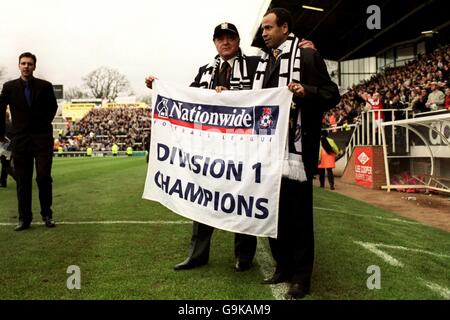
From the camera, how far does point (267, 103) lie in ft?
11.9

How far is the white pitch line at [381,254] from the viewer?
4523mm

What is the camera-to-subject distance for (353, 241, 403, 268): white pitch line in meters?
4.52

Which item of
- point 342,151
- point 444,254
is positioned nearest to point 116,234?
point 444,254

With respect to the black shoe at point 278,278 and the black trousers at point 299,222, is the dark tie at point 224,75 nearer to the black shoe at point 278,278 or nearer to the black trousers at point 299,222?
the black trousers at point 299,222

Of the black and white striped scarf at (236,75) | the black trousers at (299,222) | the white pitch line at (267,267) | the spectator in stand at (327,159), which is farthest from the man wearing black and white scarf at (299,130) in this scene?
the spectator in stand at (327,159)

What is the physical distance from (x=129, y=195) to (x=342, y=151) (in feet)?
36.0

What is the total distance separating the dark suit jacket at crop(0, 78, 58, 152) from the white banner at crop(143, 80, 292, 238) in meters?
2.37

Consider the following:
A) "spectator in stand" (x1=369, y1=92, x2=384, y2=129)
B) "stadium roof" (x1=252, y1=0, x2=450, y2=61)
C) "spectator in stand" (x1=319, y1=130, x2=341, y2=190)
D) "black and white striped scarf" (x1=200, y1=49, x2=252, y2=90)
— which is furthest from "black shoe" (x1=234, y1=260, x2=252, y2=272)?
"stadium roof" (x1=252, y1=0, x2=450, y2=61)

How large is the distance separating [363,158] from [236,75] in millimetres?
10617

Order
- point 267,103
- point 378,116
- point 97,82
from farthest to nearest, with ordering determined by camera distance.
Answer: point 97,82, point 378,116, point 267,103

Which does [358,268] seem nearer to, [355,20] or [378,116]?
[378,116]

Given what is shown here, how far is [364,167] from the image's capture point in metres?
13.9

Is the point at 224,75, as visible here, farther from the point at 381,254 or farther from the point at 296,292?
the point at 381,254

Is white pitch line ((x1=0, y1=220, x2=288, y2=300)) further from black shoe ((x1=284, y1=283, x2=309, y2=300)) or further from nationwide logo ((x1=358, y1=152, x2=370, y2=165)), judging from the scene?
nationwide logo ((x1=358, y1=152, x2=370, y2=165))
